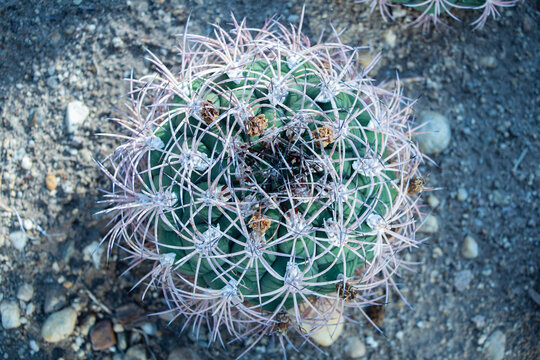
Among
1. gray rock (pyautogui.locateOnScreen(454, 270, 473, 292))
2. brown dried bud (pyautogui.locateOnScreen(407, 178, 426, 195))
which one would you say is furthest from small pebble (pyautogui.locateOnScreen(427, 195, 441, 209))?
A: brown dried bud (pyautogui.locateOnScreen(407, 178, 426, 195))

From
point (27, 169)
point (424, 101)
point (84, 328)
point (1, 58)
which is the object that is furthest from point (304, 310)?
point (1, 58)

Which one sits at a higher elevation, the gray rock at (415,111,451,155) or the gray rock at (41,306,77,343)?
the gray rock at (415,111,451,155)

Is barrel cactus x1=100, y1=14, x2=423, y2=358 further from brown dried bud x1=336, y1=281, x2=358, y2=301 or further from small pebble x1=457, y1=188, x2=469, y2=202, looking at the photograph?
small pebble x1=457, y1=188, x2=469, y2=202

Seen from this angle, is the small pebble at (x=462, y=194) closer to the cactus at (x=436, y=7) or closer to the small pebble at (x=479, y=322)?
the small pebble at (x=479, y=322)

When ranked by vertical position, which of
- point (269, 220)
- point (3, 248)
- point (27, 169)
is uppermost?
point (269, 220)

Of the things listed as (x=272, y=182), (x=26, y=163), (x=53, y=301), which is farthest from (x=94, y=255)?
(x=272, y=182)

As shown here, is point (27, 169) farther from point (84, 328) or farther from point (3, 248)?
point (84, 328)

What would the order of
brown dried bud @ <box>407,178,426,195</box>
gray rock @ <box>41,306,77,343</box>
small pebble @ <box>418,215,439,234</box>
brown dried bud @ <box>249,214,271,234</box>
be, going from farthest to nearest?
small pebble @ <box>418,215,439,234</box> < gray rock @ <box>41,306,77,343</box> < brown dried bud @ <box>407,178,426,195</box> < brown dried bud @ <box>249,214,271,234</box>
